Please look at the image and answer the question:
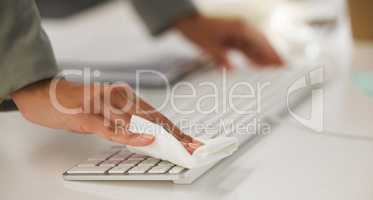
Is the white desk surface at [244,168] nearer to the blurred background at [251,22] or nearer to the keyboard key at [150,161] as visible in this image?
the keyboard key at [150,161]

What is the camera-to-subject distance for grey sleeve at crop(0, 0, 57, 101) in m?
0.66

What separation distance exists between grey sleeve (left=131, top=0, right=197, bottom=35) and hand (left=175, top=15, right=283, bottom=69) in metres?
0.02

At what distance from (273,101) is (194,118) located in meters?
0.13

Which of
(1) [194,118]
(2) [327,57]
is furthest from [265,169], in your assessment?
(2) [327,57]

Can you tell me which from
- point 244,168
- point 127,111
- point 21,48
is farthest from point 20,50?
point 244,168

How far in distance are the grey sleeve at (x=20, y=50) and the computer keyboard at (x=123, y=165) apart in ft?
0.37

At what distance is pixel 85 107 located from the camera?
0.65m

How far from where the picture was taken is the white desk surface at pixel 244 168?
563 millimetres

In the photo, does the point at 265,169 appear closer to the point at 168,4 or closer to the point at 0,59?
the point at 0,59

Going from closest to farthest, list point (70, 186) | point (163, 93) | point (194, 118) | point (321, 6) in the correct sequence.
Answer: point (70, 186), point (194, 118), point (163, 93), point (321, 6)

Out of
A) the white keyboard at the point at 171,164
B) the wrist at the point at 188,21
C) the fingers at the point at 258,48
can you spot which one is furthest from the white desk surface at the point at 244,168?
the wrist at the point at 188,21

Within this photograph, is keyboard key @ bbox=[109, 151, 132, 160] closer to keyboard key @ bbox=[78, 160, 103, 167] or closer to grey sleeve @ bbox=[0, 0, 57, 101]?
keyboard key @ bbox=[78, 160, 103, 167]

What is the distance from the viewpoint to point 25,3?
68cm

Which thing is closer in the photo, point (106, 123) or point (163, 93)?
point (106, 123)
